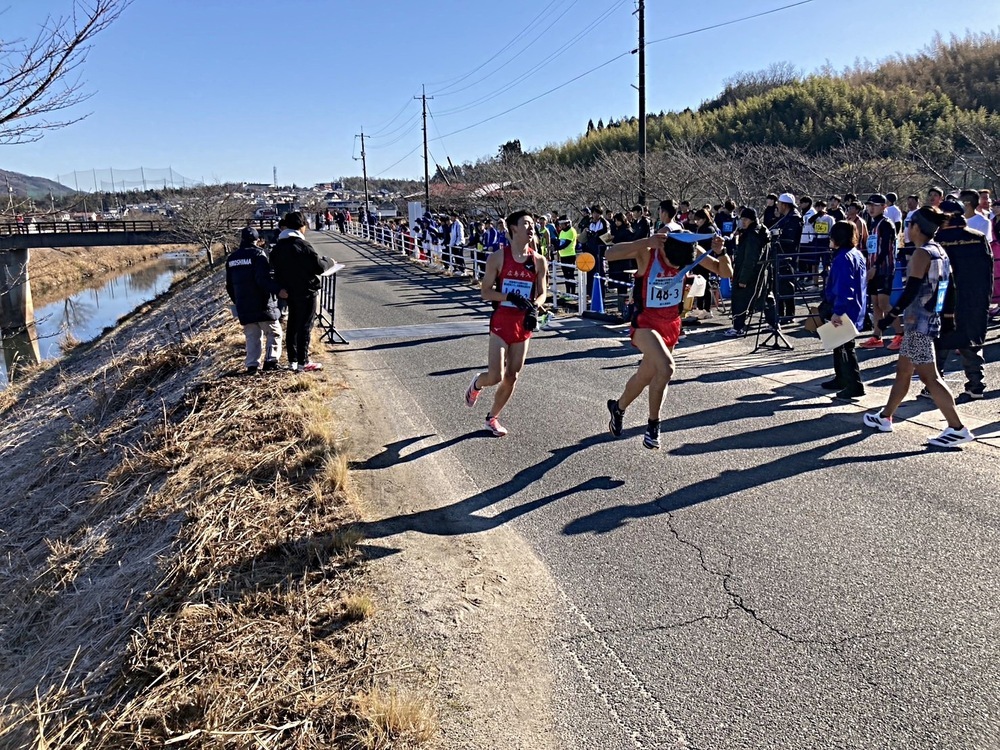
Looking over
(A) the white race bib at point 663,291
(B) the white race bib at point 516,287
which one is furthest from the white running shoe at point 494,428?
(A) the white race bib at point 663,291

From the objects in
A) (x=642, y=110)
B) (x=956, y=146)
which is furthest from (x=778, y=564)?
(x=956, y=146)

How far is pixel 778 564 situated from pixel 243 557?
3.31m

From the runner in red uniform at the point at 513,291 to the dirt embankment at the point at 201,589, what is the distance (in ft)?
5.71

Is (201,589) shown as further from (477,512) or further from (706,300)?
(706,300)

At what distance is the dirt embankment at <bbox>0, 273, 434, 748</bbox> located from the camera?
129 inches

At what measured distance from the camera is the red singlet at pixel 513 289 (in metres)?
6.50

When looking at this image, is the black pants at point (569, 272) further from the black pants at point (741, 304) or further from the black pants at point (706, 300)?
the black pants at point (741, 304)

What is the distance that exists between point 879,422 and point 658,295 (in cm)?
255

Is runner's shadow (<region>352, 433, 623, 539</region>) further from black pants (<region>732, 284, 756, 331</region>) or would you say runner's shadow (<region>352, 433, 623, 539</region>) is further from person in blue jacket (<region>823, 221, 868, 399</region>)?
black pants (<region>732, 284, 756, 331</region>)

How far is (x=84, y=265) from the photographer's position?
53062 mm

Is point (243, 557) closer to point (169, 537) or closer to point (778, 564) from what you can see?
point (169, 537)

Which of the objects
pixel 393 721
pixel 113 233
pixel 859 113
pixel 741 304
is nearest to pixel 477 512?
pixel 393 721

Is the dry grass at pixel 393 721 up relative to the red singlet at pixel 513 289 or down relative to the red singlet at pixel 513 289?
down

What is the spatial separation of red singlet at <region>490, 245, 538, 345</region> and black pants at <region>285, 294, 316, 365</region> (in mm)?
3442
